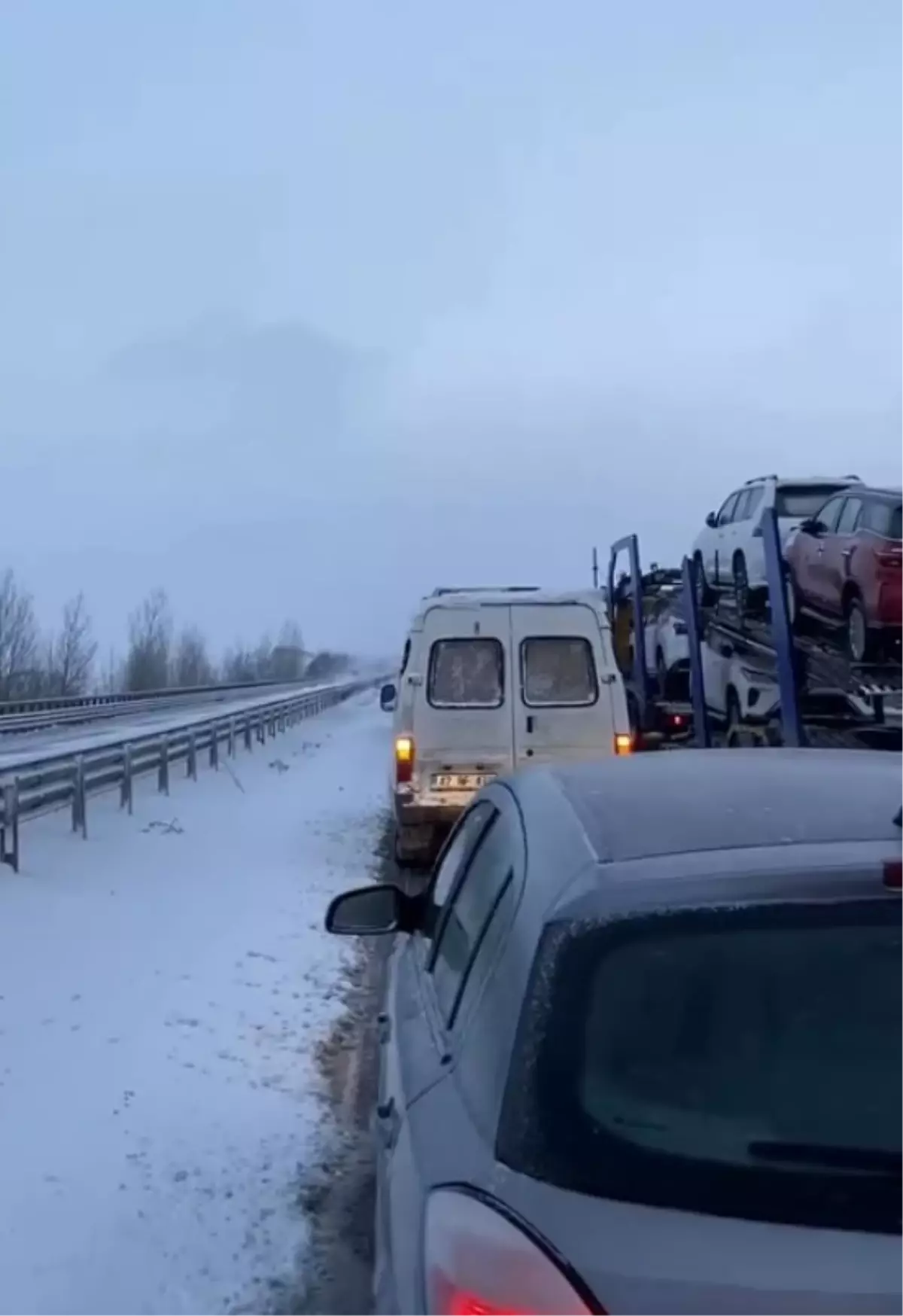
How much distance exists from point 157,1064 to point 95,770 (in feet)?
29.0

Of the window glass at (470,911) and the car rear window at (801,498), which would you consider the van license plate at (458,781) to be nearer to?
the car rear window at (801,498)

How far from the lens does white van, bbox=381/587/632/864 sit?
40.1ft

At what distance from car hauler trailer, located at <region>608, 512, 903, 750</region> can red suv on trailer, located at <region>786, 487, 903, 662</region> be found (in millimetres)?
275

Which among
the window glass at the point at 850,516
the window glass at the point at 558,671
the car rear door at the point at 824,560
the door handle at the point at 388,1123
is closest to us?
the door handle at the point at 388,1123

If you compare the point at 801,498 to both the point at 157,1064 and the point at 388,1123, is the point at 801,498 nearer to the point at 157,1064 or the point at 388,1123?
the point at 157,1064

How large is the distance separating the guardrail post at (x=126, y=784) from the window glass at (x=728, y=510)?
7.83 m

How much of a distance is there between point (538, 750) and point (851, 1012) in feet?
32.6

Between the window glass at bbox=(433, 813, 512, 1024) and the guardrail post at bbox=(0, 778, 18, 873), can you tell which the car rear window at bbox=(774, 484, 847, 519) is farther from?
the window glass at bbox=(433, 813, 512, 1024)

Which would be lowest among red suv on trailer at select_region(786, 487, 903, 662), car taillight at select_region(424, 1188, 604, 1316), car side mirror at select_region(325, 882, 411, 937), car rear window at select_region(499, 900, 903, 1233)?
car taillight at select_region(424, 1188, 604, 1316)

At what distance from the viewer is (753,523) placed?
16.1m

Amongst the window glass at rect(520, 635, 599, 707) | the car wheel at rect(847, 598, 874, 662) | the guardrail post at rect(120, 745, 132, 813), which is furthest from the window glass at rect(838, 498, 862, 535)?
the guardrail post at rect(120, 745, 132, 813)

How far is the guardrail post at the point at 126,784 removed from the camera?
1612 cm

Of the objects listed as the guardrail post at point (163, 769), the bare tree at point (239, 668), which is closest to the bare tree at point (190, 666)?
the bare tree at point (239, 668)

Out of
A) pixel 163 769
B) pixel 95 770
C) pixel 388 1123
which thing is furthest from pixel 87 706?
pixel 388 1123
